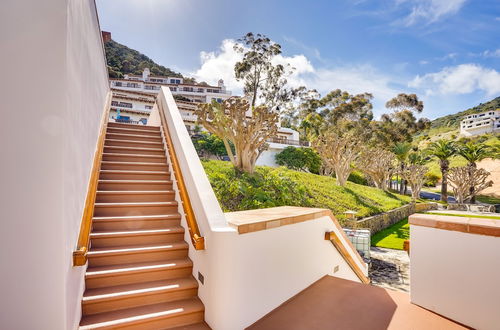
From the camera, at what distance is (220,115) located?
9.32 metres

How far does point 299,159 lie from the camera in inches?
891

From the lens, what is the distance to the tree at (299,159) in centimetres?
2252

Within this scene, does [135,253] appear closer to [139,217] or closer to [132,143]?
[139,217]

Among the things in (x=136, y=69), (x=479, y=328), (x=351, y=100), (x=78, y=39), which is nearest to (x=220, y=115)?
(x=78, y=39)

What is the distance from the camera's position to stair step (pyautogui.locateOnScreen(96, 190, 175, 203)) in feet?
12.3

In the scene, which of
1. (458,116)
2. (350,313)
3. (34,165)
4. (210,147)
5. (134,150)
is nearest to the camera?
A: (34,165)

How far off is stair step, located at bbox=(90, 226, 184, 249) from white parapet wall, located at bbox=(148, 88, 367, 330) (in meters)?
0.25

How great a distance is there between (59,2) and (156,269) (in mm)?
2660

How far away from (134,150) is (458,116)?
332 feet

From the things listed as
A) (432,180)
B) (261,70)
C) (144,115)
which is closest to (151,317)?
(144,115)

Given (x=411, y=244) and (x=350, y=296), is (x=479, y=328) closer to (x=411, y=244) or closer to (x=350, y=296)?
(x=411, y=244)

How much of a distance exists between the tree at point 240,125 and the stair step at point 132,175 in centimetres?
482

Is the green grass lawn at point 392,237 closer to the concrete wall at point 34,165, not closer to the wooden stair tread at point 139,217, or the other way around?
the wooden stair tread at point 139,217

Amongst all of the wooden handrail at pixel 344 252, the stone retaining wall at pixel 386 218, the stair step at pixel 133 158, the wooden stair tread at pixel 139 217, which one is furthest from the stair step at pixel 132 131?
the stone retaining wall at pixel 386 218
